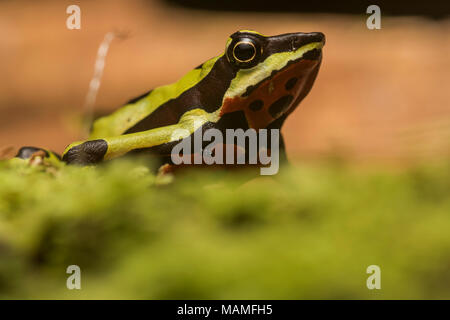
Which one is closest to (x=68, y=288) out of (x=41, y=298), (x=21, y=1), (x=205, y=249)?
(x=41, y=298)

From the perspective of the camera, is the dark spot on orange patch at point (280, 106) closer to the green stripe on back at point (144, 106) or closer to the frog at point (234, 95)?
the frog at point (234, 95)

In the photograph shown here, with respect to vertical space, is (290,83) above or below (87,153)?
above

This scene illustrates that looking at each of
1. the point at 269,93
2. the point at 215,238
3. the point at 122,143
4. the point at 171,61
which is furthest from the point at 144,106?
Answer: the point at 171,61

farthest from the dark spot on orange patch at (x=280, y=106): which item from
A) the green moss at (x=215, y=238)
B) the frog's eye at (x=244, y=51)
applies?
the green moss at (x=215, y=238)

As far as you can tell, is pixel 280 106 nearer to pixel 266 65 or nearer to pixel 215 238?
pixel 266 65

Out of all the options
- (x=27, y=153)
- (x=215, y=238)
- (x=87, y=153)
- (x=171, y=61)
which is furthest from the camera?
(x=171, y=61)

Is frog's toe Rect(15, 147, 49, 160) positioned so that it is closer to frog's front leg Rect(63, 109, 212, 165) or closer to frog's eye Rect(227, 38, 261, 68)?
frog's front leg Rect(63, 109, 212, 165)

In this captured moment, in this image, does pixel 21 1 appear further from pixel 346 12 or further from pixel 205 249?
pixel 205 249

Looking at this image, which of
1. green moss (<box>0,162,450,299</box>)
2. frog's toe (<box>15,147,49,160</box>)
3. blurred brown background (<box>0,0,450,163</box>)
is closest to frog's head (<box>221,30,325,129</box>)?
green moss (<box>0,162,450,299</box>)
